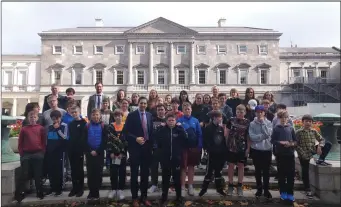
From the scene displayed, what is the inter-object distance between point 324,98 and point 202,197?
4016 cm

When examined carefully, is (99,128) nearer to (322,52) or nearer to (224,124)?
(224,124)

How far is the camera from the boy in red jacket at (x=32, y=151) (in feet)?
19.9

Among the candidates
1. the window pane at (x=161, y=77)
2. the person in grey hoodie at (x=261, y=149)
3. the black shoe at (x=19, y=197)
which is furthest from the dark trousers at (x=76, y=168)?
the window pane at (x=161, y=77)

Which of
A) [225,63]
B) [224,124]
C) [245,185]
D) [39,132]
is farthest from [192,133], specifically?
[225,63]

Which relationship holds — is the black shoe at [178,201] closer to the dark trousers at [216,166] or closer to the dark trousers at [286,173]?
the dark trousers at [216,166]

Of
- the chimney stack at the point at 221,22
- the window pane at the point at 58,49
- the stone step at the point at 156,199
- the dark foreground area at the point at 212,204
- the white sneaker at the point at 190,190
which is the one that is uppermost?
the chimney stack at the point at 221,22

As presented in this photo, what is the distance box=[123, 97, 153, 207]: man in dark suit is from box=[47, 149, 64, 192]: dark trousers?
1620 mm

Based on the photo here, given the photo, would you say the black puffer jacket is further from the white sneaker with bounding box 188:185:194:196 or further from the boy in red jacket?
the boy in red jacket

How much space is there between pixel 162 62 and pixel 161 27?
16.5 ft

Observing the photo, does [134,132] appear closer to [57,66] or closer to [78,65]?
[78,65]

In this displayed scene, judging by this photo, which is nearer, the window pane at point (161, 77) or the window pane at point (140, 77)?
the window pane at point (140, 77)

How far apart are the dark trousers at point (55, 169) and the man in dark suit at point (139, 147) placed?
1620 mm

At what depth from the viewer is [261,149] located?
6051mm

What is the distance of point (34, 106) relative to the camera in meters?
6.49
